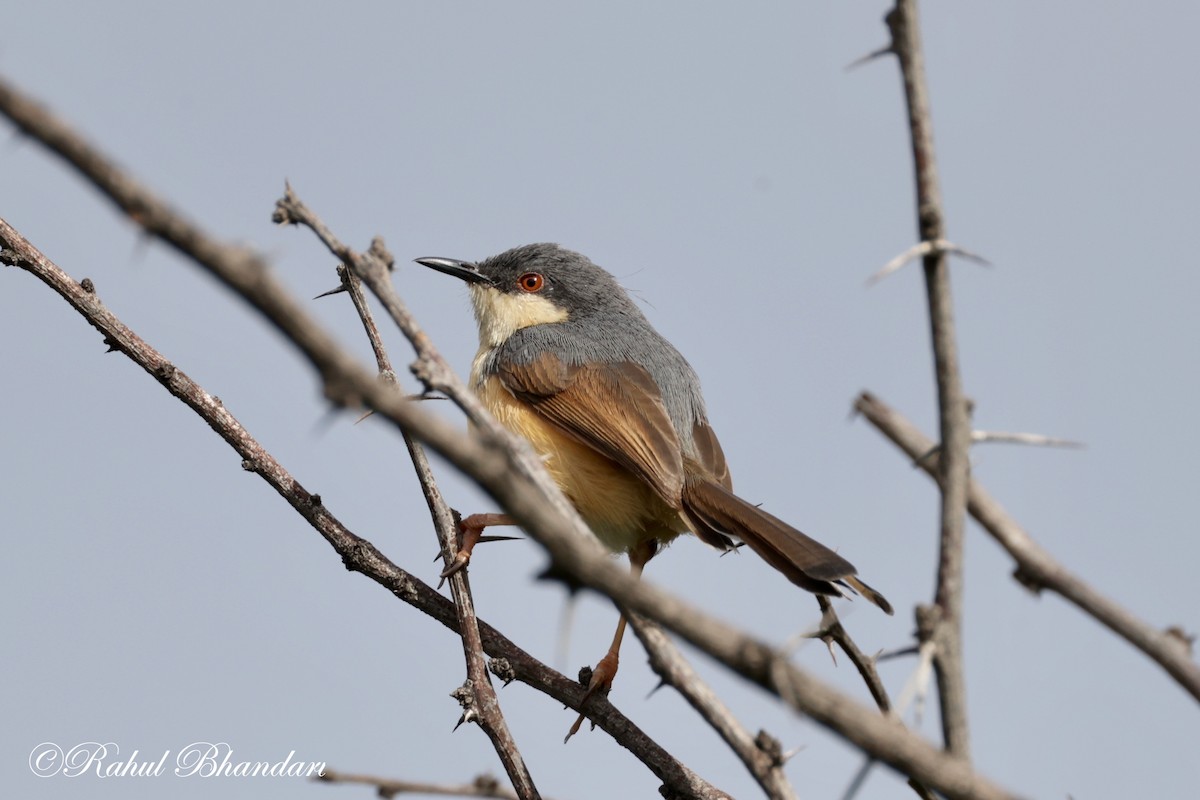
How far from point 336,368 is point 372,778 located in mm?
1698

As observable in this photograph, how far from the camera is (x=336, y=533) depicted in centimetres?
452

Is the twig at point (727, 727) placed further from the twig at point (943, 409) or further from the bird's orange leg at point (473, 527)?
the bird's orange leg at point (473, 527)

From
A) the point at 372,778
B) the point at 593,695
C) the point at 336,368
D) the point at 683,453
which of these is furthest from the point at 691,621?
the point at 683,453

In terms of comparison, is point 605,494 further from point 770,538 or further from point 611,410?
point 770,538

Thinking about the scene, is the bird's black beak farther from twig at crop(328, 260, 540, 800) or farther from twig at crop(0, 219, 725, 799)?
twig at crop(0, 219, 725, 799)

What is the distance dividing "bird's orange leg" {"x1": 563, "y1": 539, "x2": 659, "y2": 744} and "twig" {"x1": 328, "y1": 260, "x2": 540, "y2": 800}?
549 millimetres

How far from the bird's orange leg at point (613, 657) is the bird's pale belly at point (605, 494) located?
89 mm

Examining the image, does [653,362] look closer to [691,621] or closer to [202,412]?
[202,412]

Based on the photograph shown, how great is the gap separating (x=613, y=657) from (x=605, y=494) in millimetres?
1067

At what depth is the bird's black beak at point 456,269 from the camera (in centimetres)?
810

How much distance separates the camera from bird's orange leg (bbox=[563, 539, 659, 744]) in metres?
4.86

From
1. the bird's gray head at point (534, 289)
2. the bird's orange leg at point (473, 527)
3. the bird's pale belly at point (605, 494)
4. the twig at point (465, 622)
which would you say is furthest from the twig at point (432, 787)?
the bird's gray head at point (534, 289)

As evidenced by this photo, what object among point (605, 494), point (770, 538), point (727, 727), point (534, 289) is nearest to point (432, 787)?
point (727, 727)

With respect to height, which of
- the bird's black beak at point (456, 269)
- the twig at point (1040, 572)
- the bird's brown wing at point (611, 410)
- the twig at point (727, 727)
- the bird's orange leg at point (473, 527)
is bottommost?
the twig at point (727, 727)
